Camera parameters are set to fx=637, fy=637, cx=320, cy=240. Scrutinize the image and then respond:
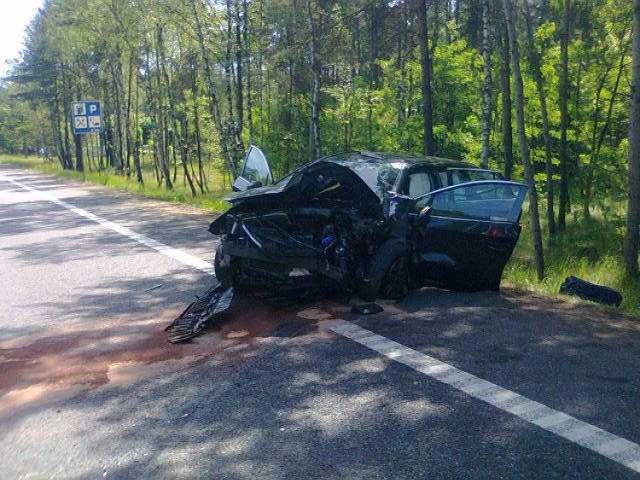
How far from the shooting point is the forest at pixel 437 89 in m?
13.9

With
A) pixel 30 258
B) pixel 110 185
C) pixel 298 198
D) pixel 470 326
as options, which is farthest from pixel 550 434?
pixel 110 185

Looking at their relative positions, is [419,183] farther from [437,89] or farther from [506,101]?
[437,89]

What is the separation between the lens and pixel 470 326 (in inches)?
241

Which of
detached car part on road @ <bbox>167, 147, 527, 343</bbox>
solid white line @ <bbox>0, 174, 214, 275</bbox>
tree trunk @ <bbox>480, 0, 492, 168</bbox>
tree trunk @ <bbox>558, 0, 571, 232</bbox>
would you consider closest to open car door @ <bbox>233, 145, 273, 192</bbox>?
detached car part on road @ <bbox>167, 147, 527, 343</bbox>

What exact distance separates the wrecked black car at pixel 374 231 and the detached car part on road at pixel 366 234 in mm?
11

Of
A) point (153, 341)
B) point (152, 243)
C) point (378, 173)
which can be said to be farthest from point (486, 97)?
point (153, 341)

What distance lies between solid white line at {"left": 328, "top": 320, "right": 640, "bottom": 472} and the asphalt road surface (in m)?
0.02

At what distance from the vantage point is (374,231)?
22.5 feet

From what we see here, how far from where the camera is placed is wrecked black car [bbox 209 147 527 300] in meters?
6.65

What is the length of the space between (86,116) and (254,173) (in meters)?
21.0

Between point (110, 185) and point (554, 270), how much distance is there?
22230mm

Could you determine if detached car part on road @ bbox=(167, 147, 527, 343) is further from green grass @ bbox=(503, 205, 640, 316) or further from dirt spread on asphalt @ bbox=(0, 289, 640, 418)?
green grass @ bbox=(503, 205, 640, 316)

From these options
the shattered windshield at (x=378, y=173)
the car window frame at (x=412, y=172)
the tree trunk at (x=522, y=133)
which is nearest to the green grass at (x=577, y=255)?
the tree trunk at (x=522, y=133)

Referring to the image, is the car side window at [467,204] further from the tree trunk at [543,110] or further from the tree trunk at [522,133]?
the tree trunk at [543,110]
